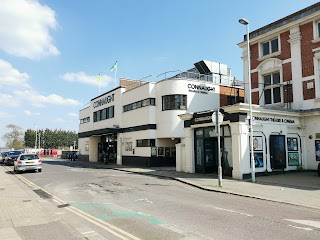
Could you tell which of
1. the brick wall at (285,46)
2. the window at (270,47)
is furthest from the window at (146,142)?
the brick wall at (285,46)

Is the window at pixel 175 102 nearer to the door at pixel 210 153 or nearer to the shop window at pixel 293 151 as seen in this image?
the door at pixel 210 153

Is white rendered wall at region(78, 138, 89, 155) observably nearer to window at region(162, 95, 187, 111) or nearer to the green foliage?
window at region(162, 95, 187, 111)

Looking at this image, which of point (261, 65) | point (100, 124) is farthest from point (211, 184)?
point (100, 124)

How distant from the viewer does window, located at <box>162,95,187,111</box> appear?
29.4m

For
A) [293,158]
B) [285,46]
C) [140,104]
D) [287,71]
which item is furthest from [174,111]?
[293,158]

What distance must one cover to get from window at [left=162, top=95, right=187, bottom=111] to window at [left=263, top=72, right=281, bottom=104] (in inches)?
313

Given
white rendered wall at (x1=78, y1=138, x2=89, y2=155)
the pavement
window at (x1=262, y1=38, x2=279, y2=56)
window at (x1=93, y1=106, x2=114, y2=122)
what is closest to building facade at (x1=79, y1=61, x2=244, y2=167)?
window at (x1=93, y1=106, x2=114, y2=122)

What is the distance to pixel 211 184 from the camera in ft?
49.8

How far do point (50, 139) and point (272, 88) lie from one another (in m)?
115

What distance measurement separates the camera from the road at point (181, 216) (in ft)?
21.4

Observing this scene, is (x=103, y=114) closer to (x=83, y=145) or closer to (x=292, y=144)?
(x=83, y=145)

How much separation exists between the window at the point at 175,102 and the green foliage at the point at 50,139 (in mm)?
103225

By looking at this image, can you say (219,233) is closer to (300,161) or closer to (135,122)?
(300,161)

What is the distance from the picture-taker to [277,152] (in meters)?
19.3
